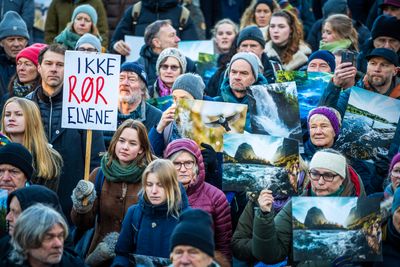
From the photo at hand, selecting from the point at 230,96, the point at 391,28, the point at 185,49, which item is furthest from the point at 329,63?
the point at 185,49

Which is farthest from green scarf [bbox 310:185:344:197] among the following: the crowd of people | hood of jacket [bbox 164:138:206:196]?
hood of jacket [bbox 164:138:206:196]

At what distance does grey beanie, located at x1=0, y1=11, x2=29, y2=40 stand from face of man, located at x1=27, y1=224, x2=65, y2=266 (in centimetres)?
665

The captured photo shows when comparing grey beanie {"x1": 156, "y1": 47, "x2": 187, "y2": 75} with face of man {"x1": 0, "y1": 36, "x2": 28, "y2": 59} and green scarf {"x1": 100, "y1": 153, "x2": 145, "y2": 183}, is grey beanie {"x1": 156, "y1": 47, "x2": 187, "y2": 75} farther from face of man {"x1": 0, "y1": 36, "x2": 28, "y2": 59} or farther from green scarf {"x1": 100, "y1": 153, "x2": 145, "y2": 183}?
green scarf {"x1": 100, "y1": 153, "x2": 145, "y2": 183}

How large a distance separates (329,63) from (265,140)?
3.13 metres

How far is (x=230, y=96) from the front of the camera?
12828 mm

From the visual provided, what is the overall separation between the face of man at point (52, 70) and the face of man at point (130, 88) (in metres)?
0.67

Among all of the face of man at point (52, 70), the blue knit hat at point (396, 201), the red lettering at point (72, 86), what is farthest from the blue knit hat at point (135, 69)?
the blue knit hat at point (396, 201)

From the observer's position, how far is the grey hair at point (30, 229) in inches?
368

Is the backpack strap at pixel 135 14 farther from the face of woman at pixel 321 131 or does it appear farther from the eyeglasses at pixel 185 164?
the eyeglasses at pixel 185 164

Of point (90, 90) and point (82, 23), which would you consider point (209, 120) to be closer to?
point (90, 90)

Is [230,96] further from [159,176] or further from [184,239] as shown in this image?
[184,239]

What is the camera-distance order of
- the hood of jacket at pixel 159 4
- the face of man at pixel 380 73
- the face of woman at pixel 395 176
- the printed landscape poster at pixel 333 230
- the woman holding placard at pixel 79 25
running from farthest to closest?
the hood of jacket at pixel 159 4 < the woman holding placard at pixel 79 25 < the face of man at pixel 380 73 < the face of woman at pixel 395 176 < the printed landscape poster at pixel 333 230

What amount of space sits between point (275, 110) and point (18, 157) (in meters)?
2.69

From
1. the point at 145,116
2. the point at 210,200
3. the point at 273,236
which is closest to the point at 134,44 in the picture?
the point at 145,116
